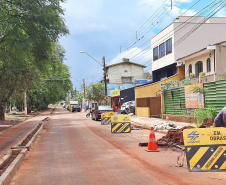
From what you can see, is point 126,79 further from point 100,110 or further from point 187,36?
point 100,110

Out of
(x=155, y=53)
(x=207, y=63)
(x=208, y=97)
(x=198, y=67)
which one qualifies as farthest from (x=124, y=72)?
(x=208, y=97)

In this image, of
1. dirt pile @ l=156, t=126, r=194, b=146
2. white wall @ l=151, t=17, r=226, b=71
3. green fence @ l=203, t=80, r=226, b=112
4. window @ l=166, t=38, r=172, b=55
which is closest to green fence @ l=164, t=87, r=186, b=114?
green fence @ l=203, t=80, r=226, b=112

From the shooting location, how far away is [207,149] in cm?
539

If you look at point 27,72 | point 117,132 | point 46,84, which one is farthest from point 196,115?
point 46,84

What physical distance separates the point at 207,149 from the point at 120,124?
31.4 ft

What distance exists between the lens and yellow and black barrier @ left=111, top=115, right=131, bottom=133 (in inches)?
579

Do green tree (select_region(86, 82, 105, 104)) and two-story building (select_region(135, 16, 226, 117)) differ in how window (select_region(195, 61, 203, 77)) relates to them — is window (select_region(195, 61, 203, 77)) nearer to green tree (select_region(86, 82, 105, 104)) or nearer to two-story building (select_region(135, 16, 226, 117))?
two-story building (select_region(135, 16, 226, 117))

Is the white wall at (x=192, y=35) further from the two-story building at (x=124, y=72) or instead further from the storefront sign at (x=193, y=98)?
the two-story building at (x=124, y=72)

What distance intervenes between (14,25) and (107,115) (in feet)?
33.3

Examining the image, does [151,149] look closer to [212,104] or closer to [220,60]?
[212,104]

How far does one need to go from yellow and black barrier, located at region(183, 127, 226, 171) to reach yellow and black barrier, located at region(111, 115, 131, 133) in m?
9.26

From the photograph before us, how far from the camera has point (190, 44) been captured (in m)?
28.7

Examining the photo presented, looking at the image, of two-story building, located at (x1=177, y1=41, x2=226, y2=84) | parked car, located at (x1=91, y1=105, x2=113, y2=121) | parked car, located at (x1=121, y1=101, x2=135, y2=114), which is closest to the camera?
two-story building, located at (x1=177, y1=41, x2=226, y2=84)

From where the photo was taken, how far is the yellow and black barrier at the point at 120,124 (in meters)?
14.7
